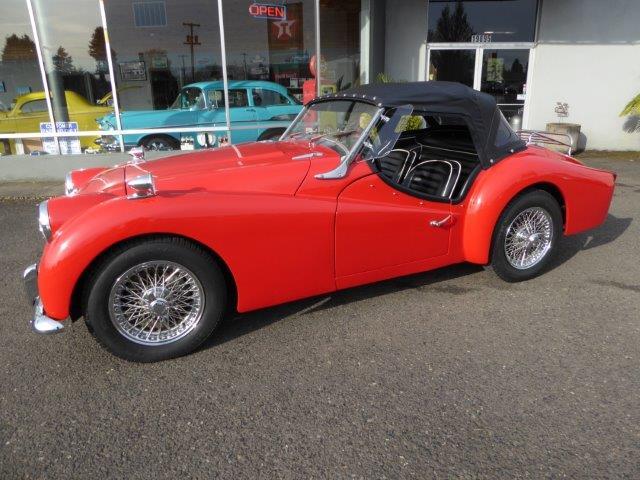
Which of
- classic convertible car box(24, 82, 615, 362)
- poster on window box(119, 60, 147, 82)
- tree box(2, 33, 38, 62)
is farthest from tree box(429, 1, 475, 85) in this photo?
tree box(2, 33, 38, 62)

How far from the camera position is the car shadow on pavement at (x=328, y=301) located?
11.0 ft

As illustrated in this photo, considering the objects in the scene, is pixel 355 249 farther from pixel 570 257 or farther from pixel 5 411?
pixel 570 257

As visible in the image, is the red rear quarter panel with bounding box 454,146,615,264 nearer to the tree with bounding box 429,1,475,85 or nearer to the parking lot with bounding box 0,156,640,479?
the parking lot with bounding box 0,156,640,479

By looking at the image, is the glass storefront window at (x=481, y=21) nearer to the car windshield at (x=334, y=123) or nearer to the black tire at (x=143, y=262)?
the car windshield at (x=334, y=123)

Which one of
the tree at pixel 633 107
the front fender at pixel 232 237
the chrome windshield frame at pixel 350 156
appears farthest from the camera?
the tree at pixel 633 107

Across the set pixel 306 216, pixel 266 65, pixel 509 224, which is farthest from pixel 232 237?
pixel 266 65

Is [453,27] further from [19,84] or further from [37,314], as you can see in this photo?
[37,314]

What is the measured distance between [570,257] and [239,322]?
318 centimetres

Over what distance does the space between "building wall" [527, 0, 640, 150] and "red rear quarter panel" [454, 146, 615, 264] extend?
303 inches

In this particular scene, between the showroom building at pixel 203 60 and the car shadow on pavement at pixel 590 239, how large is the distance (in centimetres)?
585

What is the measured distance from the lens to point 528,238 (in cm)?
404

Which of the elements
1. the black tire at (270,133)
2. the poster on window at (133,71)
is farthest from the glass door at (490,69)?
the poster on window at (133,71)

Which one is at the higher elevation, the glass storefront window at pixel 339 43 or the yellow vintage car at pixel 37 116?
the glass storefront window at pixel 339 43

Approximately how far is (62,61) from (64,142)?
148 centimetres
